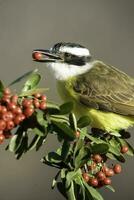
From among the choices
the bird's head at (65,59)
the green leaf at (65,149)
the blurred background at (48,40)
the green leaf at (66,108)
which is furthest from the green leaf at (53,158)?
the blurred background at (48,40)

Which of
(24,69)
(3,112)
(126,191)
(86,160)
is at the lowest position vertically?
(126,191)

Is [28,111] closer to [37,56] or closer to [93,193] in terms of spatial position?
[93,193]

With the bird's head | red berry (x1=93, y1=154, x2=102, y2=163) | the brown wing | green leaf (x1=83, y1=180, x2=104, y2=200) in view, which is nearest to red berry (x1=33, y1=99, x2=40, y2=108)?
green leaf (x1=83, y1=180, x2=104, y2=200)

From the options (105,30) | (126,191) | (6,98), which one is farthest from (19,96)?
(105,30)

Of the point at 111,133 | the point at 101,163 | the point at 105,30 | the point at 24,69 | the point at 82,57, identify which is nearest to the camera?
the point at 101,163

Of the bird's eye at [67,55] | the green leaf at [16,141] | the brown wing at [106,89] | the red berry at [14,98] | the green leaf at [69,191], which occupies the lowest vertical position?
the brown wing at [106,89]

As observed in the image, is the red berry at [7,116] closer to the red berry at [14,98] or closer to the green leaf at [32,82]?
the red berry at [14,98]

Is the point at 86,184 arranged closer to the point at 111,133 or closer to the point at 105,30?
the point at 111,133
